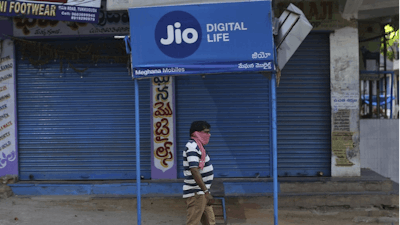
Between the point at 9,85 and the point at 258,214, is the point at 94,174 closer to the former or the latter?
the point at 9,85

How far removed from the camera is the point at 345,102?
8.02m

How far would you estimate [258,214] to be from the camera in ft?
23.6

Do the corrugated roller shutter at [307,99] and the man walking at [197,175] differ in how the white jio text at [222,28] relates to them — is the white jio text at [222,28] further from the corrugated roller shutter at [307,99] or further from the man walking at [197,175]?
the corrugated roller shutter at [307,99]

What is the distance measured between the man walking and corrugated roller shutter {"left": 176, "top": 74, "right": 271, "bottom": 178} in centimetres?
311

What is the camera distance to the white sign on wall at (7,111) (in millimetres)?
8359

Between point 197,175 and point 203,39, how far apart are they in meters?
1.67

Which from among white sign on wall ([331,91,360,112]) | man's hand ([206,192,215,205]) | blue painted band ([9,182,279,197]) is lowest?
blue painted band ([9,182,279,197])

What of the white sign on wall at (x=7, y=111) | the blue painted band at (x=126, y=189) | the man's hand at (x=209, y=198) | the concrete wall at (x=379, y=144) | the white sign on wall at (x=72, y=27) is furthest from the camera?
the concrete wall at (x=379, y=144)

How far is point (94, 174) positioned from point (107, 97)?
1620 mm

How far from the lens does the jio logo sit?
5.10 m

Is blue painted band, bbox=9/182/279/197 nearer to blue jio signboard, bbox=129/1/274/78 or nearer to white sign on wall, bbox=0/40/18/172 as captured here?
white sign on wall, bbox=0/40/18/172

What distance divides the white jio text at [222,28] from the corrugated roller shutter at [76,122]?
3.66m

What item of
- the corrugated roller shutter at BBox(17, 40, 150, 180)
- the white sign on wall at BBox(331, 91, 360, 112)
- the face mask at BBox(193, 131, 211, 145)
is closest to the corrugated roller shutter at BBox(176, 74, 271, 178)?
the corrugated roller shutter at BBox(17, 40, 150, 180)

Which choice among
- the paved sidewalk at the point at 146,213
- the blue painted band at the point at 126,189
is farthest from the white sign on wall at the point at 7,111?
the paved sidewalk at the point at 146,213
